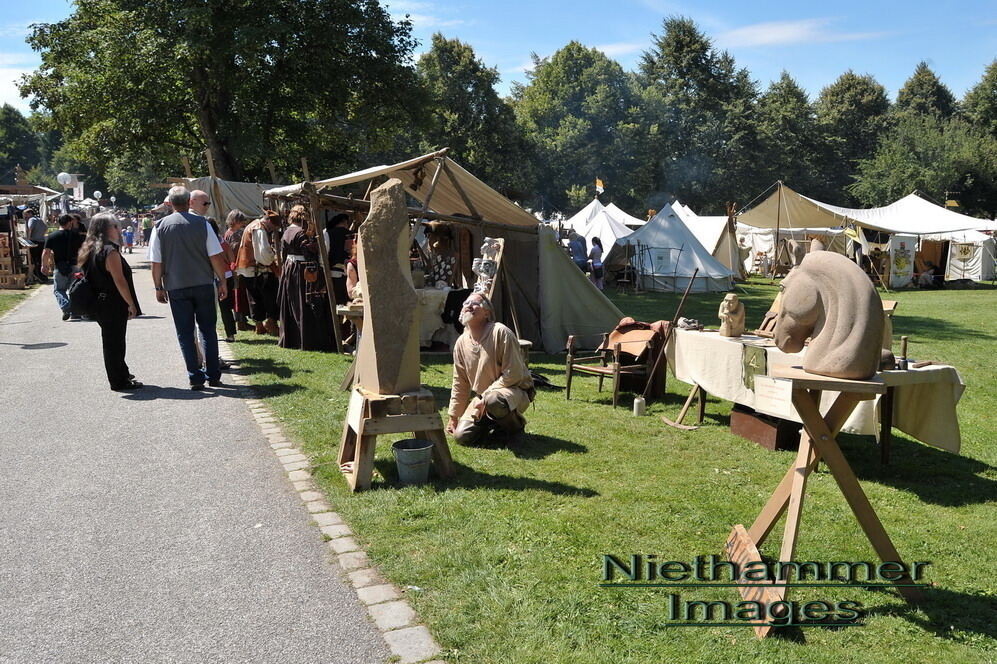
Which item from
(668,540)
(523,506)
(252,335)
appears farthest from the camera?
(252,335)

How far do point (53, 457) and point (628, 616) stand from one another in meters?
4.24

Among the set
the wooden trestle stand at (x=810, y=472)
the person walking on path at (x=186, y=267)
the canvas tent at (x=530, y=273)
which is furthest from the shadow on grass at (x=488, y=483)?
the canvas tent at (x=530, y=273)

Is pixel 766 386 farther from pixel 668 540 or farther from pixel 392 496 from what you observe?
pixel 392 496

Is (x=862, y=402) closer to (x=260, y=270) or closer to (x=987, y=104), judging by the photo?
(x=260, y=270)

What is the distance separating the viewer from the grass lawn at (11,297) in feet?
44.8

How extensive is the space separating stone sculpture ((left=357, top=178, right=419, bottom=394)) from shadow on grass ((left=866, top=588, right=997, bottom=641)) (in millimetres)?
2821

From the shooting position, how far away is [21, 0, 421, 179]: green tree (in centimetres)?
1861

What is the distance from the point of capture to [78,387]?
742 centimetres

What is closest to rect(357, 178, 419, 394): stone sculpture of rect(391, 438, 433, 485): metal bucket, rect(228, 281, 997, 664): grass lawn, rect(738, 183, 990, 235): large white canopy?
rect(391, 438, 433, 485): metal bucket

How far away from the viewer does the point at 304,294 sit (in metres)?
9.52

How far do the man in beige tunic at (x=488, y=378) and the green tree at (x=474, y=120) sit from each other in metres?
33.1

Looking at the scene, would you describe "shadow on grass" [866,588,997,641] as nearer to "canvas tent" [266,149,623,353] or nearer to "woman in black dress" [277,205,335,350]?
"canvas tent" [266,149,623,353]

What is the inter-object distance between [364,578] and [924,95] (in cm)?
6111

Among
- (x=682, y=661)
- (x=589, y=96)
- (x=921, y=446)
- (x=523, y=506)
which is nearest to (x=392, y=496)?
(x=523, y=506)
